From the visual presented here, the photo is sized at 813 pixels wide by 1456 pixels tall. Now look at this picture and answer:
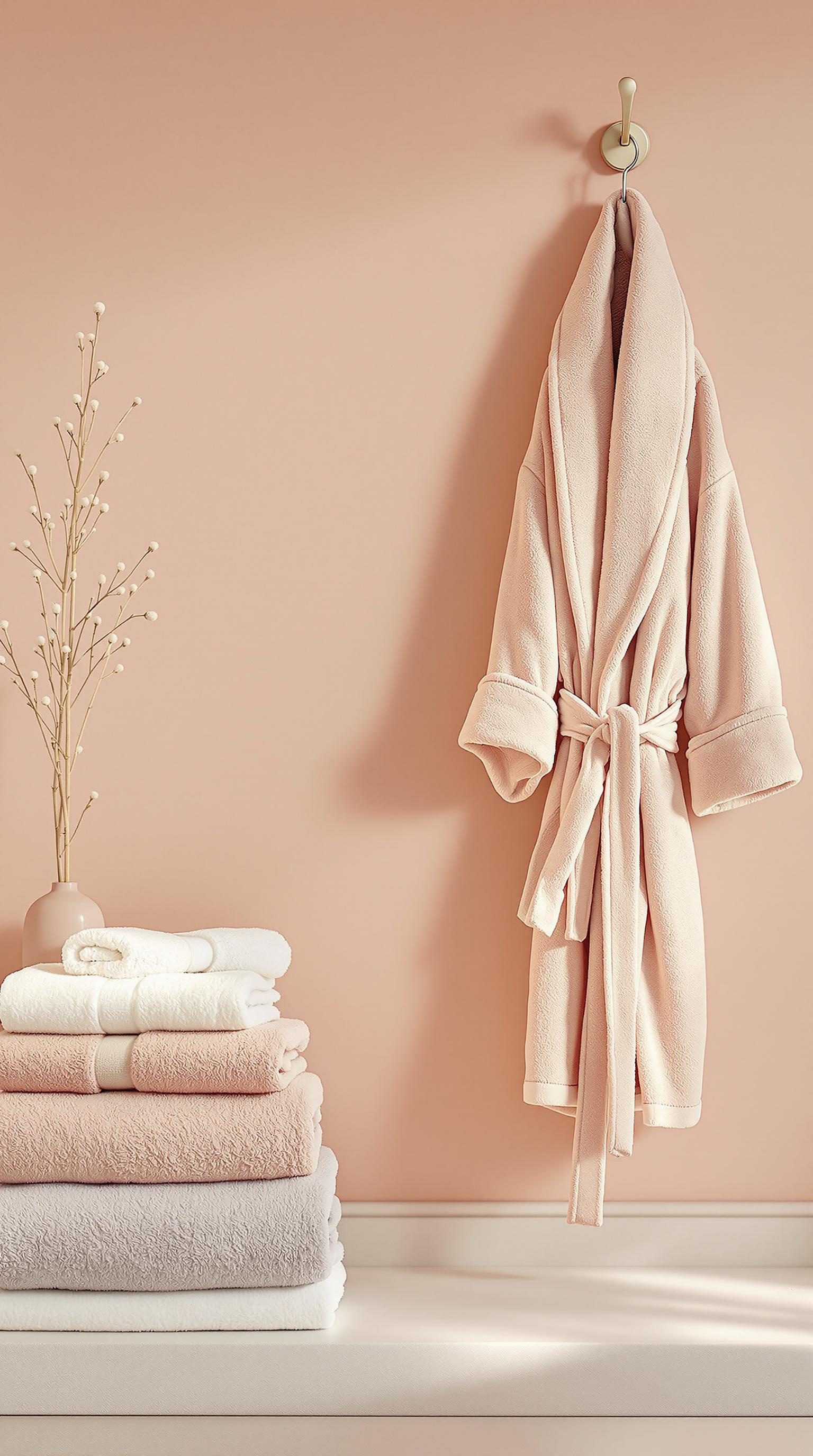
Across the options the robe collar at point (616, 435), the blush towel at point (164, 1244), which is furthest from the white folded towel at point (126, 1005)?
the robe collar at point (616, 435)

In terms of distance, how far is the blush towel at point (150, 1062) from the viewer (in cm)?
107

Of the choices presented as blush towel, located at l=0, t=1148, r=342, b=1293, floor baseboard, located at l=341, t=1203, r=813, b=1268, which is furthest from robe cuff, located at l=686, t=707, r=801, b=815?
blush towel, located at l=0, t=1148, r=342, b=1293

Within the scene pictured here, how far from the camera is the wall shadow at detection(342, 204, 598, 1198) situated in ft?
4.31

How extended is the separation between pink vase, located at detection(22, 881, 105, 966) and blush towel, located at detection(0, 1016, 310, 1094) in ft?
0.43

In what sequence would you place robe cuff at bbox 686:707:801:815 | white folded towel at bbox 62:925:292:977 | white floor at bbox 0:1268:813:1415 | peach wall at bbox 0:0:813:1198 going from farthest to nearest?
1. peach wall at bbox 0:0:813:1198
2. robe cuff at bbox 686:707:801:815
3. white folded towel at bbox 62:925:292:977
4. white floor at bbox 0:1268:813:1415

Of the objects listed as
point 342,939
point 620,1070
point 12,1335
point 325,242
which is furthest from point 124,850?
point 325,242

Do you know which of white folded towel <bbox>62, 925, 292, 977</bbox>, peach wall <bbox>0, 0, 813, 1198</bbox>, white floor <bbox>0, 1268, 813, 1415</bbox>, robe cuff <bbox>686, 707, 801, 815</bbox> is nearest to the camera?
white floor <bbox>0, 1268, 813, 1415</bbox>

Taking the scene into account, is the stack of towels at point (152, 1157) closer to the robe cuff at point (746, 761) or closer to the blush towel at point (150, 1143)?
the blush towel at point (150, 1143)

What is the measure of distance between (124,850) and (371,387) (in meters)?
0.65

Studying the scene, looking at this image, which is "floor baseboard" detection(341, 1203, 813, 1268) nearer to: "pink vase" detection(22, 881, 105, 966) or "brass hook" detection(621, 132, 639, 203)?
"pink vase" detection(22, 881, 105, 966)

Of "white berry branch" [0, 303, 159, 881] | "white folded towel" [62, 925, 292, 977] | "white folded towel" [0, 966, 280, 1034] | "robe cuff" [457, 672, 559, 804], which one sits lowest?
"white folded towel" [0, 966, 280, 1034]

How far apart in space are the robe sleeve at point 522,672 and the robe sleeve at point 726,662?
0.17 m

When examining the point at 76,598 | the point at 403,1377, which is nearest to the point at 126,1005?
the point at 403,1377

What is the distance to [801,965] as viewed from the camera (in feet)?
4.35
